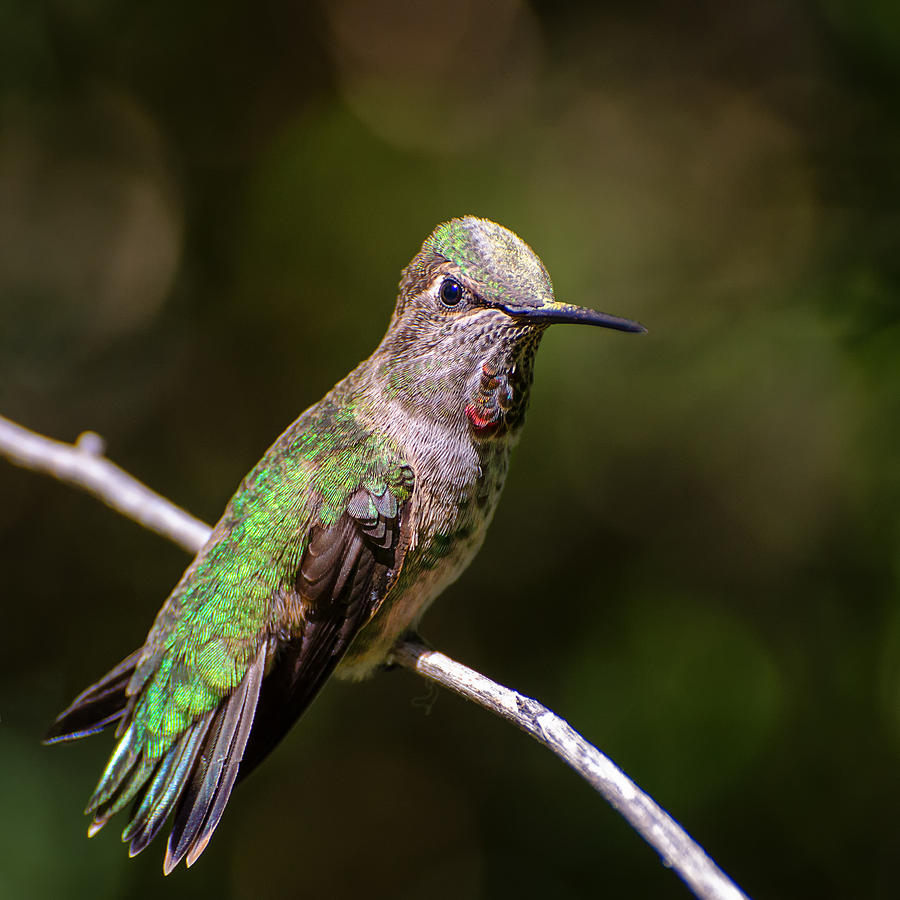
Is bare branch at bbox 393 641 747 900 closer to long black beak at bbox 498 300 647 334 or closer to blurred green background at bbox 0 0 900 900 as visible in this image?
long black beak at bbox 498 300 647 334

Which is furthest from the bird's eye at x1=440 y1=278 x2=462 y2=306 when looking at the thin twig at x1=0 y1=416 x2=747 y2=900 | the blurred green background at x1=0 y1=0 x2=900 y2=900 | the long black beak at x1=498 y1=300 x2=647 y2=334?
the blurred green background at x1=0 y1=0 x2=900 y2=900

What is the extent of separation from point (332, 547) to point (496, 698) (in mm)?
524

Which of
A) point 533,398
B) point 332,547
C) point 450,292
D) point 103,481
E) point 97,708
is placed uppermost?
point 533,398

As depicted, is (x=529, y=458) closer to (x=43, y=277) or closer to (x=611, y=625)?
(x=611, y=625)

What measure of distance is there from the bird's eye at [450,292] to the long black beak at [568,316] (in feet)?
0.57

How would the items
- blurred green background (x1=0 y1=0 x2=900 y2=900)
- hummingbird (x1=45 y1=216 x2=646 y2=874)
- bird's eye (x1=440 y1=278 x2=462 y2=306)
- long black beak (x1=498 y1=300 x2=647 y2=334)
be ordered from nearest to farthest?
long black beak (x1=498 y1=300 x2=647 y2=334), hummingbird (x1=45 y1=216 x2=646 y2=874), bird's eye (x1=440 y1=278 x2=462 y2=306), blurred green background (x1=0 y1=0 x2=900 y2=900)

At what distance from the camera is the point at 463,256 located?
7.34 ft

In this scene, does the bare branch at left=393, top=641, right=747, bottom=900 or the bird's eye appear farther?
the bird's eye

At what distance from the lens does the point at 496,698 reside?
1.84 m

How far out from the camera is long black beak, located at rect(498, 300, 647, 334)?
6.55 feet

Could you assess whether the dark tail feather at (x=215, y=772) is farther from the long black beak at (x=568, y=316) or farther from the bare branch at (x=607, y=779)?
the long black beak at (x=568, y=316)

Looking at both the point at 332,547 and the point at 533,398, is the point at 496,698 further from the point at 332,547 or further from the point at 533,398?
the point at 533,398

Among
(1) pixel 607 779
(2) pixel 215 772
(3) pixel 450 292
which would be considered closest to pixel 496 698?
(1) pixel 607 779

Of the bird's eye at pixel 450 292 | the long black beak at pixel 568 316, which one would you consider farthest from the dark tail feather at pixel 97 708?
the long black beak at pixel 568 316
